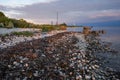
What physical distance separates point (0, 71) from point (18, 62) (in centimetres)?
198

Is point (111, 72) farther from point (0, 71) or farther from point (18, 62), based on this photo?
point (0, 71)

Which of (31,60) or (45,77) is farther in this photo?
(31,60)

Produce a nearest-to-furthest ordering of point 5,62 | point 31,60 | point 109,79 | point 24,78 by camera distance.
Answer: point 24,78 < point 109,79 < point 5,62 < point 31,60

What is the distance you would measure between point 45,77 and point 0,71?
2.13 meters

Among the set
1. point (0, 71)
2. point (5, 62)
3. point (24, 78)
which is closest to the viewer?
point (24, 78)

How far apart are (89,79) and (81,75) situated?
0.59 m

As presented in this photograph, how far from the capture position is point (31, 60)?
47.6 ft

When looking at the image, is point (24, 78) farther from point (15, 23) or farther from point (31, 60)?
point (15, 23)

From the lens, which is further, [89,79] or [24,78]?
[89,79]

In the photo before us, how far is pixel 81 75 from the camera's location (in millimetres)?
12375

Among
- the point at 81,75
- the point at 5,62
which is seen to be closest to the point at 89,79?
the point at 81,75

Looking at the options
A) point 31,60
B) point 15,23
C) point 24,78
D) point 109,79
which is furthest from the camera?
point 15,23

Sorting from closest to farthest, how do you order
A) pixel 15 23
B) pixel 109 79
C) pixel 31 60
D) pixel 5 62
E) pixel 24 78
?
1. pixel 24 78
2. pixel 109 79
3. pixel 5 62
4. pixel 31 60
5. pixel 15 23

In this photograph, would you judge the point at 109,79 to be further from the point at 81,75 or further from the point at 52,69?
the point at 52,69
